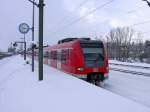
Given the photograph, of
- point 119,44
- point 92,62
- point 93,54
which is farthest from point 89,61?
point 119,44

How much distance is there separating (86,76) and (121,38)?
84611mm

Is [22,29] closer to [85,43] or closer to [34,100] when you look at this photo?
[85,43]

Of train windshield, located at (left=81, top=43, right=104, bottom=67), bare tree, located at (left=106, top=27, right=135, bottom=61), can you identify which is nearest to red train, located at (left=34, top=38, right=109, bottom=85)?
train windshield, located at (left=81, top=43, right=104, bottom=67)

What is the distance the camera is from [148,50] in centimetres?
8900

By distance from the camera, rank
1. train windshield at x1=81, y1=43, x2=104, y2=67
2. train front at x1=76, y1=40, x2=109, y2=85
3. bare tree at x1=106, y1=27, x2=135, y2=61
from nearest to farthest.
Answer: train front at x1=76, y1=40, x2=109, y2=85, train windshield at x1=81, y1=43, x2=104, y2=67, bare tree at x1=106, y1=27, x2=135, y2=61

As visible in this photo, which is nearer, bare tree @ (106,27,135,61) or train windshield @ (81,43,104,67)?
train windshield @ (81,43,104,67)

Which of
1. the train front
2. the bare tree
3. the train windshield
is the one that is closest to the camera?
the train front

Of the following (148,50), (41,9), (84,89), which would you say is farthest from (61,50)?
(148,50)

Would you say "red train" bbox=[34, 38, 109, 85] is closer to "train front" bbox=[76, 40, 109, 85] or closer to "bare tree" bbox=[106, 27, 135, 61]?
"train front" bbox=[76, 40, 109, 85]

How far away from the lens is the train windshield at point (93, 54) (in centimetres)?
1738

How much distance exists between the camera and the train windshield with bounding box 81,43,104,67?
17375mm

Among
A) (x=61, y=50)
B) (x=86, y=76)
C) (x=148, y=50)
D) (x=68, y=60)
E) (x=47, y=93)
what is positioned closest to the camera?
(x=47, y=93)

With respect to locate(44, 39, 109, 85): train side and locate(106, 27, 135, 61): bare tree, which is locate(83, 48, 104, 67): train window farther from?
locate(106, 27, 135, 61): bare tree

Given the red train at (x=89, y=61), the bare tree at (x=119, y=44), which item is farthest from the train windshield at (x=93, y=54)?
the bare tree at (x=119, y=44)
